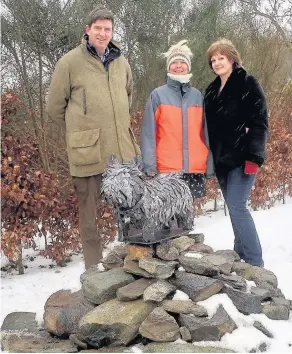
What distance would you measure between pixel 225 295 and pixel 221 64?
5.59ft

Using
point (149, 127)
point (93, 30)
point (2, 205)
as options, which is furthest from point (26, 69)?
point (149, 127)

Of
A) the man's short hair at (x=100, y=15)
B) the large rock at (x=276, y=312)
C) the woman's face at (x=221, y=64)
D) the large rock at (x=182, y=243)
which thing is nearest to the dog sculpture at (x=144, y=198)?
the large rock at (x=182, y=243)

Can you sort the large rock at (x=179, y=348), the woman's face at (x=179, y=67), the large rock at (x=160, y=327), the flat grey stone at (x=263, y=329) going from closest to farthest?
the large rock at (x=179, y=348), the large rock at (x=160, y=327), the flat grey stone at (x=263, y=329), the woman's face at (x=179, y=67)

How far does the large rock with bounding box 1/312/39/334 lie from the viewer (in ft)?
11.3

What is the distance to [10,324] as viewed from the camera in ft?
11.5

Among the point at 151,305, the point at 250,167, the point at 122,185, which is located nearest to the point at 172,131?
the point at 250,167

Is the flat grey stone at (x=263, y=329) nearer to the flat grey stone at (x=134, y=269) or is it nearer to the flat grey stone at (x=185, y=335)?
the flat grey stone at (x=185, y=335)

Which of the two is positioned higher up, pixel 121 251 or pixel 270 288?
pixel 121 251

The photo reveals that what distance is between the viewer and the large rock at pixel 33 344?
3104mm

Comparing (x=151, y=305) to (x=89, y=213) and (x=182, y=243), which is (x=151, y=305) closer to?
(x=182, y=243)

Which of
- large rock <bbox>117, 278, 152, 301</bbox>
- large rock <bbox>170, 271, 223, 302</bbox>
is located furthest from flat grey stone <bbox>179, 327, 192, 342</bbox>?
large rock <bbox>117, 278, 152, 301</bbox>

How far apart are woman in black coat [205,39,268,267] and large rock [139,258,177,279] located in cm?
85

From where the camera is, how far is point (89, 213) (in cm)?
392

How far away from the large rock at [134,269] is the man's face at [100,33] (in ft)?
5.32
